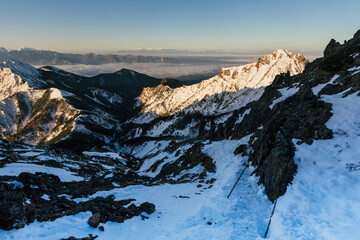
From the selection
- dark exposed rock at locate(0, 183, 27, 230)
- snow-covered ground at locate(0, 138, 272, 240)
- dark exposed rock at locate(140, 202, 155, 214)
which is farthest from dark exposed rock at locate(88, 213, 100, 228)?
dark exposed rock at locate(140, 202, 155, 214)

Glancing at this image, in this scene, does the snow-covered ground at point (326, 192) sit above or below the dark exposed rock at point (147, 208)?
above

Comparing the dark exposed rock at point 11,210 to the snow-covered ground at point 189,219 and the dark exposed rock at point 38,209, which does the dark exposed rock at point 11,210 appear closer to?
the dark exposed rock at point 38,209

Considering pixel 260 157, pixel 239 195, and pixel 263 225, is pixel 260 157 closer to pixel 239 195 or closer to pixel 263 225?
pixel 239 195

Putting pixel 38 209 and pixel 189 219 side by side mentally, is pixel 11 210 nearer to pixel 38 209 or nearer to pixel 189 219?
pixel 38 209

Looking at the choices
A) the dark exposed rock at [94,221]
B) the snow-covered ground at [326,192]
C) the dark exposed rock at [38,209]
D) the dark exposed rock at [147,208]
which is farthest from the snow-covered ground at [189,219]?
the snow-covered ground at [326,192]

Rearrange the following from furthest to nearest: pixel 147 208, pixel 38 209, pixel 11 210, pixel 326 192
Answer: pixel 147 208 → pixel 38 209 → pixel 326 192 → pixel 11 210

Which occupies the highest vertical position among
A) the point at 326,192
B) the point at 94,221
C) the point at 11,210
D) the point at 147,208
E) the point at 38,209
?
the point at 11,210

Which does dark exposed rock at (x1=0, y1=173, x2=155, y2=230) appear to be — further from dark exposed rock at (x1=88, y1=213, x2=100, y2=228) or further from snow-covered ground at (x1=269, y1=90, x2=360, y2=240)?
snow-covered ground at (x1=269, y1=90, x2=360, y2=240)

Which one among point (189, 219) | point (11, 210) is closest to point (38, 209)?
point (11, 210)

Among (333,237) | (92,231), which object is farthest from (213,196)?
(92,231)

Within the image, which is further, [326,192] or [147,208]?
[147,208]

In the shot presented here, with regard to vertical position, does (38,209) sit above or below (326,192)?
below

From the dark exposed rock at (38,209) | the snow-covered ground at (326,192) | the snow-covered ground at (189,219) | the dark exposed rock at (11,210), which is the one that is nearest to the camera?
the dark exposed rock at (11,210)

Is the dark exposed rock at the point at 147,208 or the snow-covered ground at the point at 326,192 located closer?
the snow-covered ground at the point at 326,192
